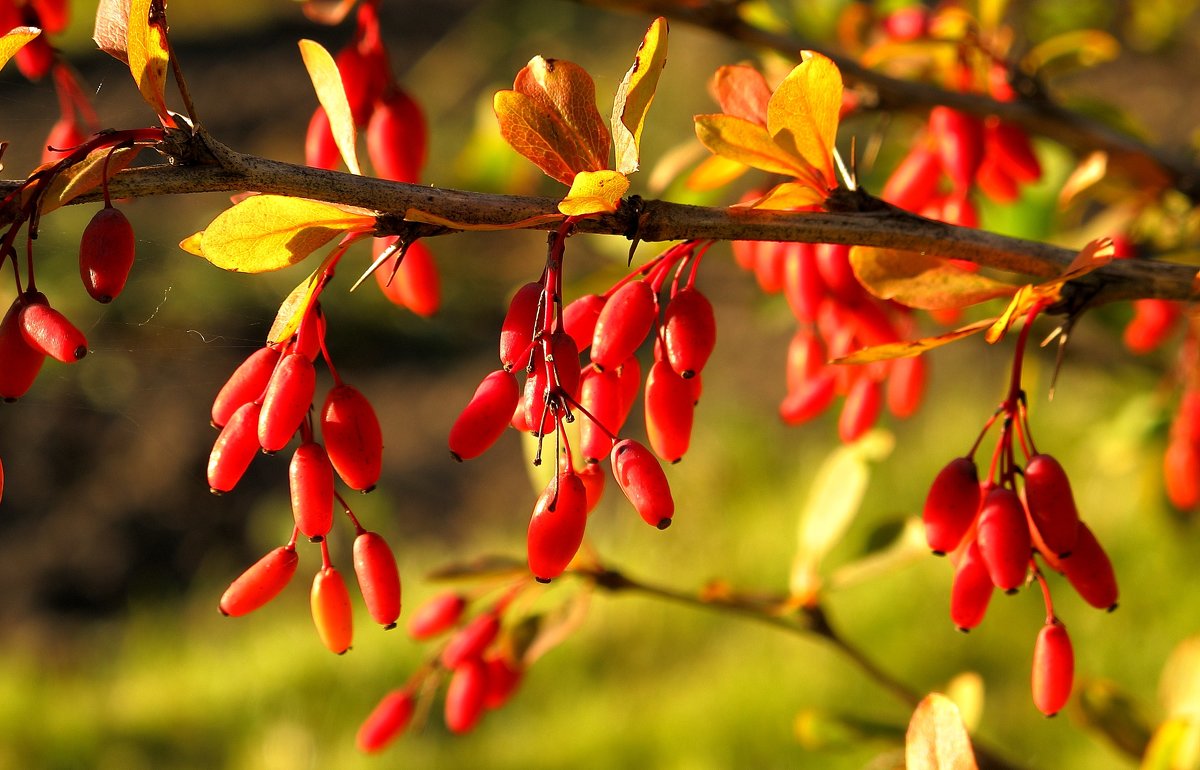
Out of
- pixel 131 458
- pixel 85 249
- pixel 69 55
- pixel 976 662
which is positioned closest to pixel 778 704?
pixel 976 662

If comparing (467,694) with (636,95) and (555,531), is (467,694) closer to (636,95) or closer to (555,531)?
(555,531)

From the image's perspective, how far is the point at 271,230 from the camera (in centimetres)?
64

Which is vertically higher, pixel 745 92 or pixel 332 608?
pixel 745 92

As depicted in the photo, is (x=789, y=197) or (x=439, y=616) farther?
(x=439, y=616)

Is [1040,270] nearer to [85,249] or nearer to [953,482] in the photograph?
[953,482]

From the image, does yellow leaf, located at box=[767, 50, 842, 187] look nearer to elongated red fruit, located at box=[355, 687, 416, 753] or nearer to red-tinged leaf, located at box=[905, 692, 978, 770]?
red-tinged leaf, located at box=[905, 692, 978, 770]

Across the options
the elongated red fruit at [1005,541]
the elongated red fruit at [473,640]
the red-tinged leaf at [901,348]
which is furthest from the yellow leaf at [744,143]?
the elongated red fruit at [473,640]

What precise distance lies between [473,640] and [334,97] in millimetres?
486

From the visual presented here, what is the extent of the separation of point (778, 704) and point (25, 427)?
2.88m

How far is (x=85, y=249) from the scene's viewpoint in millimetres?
614

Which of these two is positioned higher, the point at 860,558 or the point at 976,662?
the point at 860,558

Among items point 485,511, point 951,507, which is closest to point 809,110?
point 951,507

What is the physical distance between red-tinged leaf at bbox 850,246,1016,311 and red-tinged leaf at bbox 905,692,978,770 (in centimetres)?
23

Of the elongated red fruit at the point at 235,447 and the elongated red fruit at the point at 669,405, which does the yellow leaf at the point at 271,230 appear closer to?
the elongated red fruit at the point at 235,447
